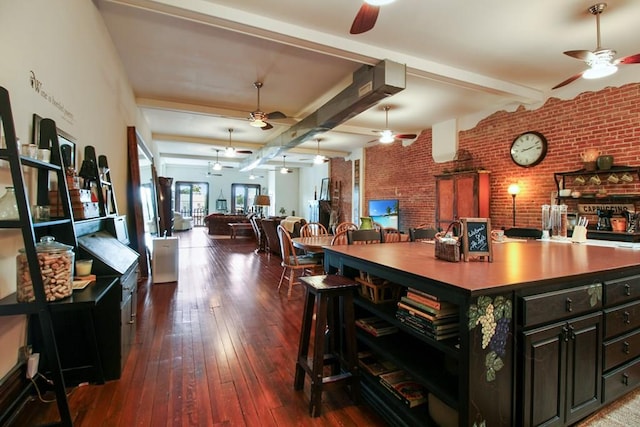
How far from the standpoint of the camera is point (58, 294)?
1642mm

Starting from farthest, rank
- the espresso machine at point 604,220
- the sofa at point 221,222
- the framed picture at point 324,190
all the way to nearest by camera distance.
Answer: the framed picture at point 324,190 < the sofa at point 221,222 < the espresso machine at point 604,220

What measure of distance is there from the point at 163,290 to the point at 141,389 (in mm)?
2584

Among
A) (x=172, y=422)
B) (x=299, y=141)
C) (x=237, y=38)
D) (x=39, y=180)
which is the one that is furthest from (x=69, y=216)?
(x=299, y=141)

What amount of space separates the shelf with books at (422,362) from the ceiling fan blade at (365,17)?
7.68 ft

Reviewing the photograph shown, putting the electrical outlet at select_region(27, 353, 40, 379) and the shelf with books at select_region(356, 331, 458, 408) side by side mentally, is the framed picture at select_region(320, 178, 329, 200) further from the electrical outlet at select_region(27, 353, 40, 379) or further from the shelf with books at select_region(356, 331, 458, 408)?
the electrical outlet at select_region(27, 353, 40, 379)

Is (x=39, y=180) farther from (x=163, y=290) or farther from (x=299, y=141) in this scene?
(x=299, y=141)

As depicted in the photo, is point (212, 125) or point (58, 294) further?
point (212, 125)

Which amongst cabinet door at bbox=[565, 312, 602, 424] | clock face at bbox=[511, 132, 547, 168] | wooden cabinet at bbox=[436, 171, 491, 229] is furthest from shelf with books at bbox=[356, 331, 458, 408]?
clock face at bbox=[511, 132, 547, 168]

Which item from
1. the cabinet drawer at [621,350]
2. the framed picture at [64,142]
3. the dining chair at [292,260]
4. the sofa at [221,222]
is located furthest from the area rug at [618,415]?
the sofa at [221,222]

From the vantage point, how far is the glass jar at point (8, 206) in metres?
1.54

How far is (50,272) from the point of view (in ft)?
5.29

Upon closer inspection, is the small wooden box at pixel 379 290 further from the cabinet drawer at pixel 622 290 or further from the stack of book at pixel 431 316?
the cabinet drawer at pixel 622 290

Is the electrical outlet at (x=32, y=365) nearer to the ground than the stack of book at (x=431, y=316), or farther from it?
nearer to the ground

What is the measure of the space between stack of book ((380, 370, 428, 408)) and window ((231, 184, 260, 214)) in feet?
50.5
